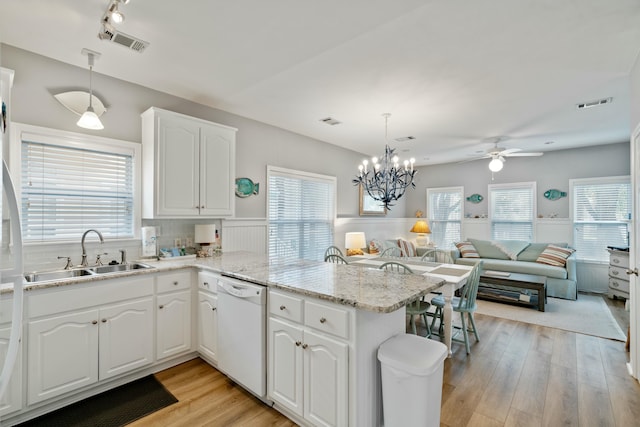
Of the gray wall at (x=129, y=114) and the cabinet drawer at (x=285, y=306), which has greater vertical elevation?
the gray wall at (x=129, y=114)

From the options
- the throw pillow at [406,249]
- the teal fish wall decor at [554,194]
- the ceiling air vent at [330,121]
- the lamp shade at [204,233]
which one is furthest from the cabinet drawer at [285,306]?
the teal fish wall decor at [554,194]

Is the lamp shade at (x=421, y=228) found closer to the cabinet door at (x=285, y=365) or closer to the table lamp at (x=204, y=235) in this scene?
the table lamp at (x=204, y=235)

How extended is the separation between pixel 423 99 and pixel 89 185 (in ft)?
11.5

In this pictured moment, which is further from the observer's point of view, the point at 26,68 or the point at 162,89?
the point at 162,89

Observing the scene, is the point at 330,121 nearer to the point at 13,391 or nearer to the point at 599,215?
the point at 13,391

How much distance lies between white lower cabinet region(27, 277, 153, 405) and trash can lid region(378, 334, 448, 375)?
2.04 m

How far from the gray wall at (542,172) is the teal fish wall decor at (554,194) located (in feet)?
0.20

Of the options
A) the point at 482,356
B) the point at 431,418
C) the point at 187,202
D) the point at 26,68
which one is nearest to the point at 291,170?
the point at 187,202

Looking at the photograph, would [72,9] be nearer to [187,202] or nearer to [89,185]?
[89,185]

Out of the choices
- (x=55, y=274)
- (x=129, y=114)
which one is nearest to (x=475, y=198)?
(x=129, y=114)

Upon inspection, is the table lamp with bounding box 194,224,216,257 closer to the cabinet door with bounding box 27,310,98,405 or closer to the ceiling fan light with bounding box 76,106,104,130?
the cabinet door with bounding box 27,310,98,405

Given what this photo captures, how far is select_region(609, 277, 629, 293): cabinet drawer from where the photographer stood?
4.68m

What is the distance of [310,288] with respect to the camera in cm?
197

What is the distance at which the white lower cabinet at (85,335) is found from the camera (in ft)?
6.93
